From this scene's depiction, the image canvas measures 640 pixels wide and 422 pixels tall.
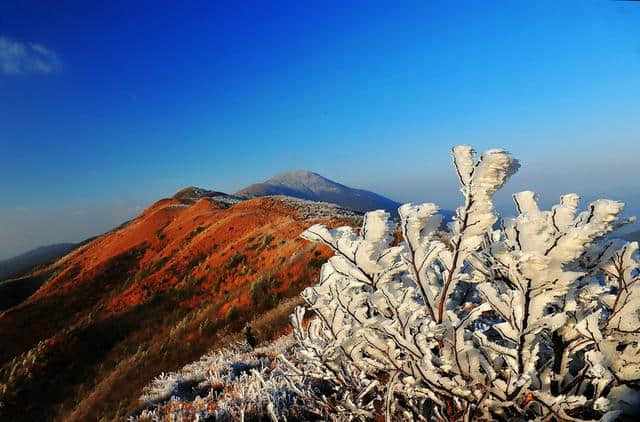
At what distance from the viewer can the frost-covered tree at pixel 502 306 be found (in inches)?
51.1

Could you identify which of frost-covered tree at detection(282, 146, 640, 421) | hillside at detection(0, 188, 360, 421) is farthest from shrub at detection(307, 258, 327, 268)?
frost-covered tree at detection(282, 146, 640, 421)

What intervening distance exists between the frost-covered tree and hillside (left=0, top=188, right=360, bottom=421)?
6452 millimetres

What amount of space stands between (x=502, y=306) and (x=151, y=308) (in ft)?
78.2

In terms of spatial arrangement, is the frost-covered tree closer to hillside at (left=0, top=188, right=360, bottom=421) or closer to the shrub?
hillside at (left=0, top=188, right=360, bottom=421)

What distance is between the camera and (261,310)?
532 inches

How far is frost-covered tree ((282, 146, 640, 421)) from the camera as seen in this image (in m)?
1.30

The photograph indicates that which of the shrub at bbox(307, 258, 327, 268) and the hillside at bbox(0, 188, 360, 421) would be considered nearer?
the hillside at bbox(0, 188, 360, 421)

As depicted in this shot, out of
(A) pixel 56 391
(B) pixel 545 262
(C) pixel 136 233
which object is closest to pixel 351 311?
(B) pixel 545 262

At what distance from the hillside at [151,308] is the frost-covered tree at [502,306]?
254 inches

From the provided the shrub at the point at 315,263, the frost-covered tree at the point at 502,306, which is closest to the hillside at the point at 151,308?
the shrub at the point at 315,263

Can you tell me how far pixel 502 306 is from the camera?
135 cm

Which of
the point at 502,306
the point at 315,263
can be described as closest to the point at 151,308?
the point at 315,263

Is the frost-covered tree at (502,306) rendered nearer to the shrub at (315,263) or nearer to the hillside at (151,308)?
the hillside at (151,308)

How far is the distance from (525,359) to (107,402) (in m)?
13.8
